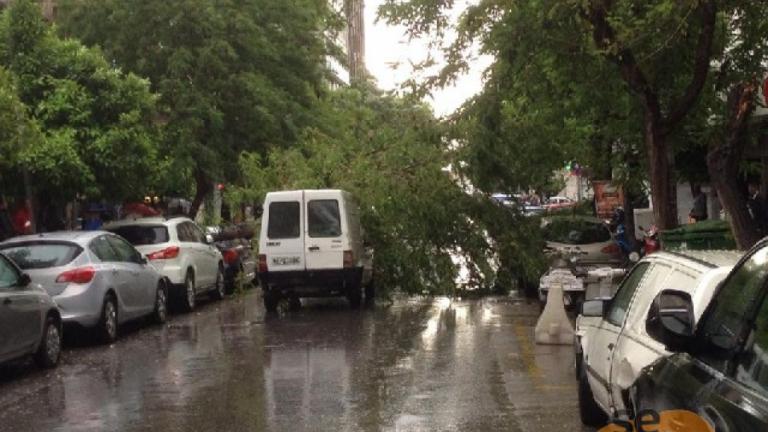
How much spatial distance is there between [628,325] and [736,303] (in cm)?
292

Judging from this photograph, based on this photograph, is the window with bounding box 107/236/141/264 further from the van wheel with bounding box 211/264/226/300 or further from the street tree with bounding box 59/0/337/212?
the street tree with bounding box 59/0/337/212

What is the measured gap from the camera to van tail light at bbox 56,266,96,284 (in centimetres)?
1611

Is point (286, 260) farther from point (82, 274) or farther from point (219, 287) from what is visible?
point (82, 274)

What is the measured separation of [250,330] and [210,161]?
32.3 ft

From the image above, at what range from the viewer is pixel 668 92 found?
19.7 metres

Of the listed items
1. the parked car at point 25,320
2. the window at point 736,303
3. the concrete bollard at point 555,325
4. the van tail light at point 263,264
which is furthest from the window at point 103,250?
the window at point 736,303

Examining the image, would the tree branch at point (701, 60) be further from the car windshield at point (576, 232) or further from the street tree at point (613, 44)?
the car windshield at point (576, 232)

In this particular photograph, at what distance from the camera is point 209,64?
89.7ft

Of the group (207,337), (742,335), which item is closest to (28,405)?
(207,337)

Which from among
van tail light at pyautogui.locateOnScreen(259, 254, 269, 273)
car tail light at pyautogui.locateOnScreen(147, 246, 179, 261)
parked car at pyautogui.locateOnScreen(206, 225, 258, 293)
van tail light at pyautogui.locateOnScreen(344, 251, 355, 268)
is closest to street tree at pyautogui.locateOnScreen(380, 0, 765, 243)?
van tail light at pyautogui.locateOnScreen(344, 251, 355, 268)

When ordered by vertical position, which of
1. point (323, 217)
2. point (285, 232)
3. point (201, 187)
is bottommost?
point (285, 232)

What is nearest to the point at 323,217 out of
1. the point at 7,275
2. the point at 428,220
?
the point at 428,220

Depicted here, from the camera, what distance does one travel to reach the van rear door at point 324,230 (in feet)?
69.5

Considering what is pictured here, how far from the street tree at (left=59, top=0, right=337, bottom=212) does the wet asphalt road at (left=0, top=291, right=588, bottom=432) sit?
347 inches
